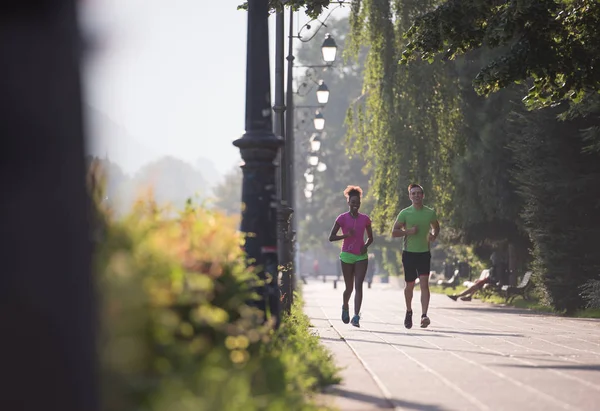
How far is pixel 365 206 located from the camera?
66.1 metres

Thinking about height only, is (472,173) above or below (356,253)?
above

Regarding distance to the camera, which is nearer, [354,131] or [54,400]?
[54,400]

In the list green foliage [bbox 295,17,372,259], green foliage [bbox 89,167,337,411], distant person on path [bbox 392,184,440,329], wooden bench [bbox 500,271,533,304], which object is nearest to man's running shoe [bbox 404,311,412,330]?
distant person on path [bbox 392,184,440,329]

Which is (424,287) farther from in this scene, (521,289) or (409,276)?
(521,289)

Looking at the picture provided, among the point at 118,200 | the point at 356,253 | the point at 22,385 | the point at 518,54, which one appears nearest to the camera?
the point at 22,385

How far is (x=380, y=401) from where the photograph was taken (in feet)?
25.6

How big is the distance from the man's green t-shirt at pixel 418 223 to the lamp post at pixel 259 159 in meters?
6.83

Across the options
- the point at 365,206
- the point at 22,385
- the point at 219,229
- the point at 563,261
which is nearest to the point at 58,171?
the point at 22,385

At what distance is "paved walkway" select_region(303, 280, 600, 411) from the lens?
794 cm

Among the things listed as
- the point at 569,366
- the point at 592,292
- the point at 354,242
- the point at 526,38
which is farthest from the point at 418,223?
the point at 592,292

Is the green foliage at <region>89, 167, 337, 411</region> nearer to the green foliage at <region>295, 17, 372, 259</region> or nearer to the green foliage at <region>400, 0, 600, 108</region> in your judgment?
the green foliage at <region>400, 0, 600, 108</region>

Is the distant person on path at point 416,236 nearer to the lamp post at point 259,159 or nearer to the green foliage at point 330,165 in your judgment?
the lamp post at point 259,159

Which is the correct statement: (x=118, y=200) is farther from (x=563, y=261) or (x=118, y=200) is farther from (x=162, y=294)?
(x=563, y=261)

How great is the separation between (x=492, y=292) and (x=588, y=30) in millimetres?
19715
